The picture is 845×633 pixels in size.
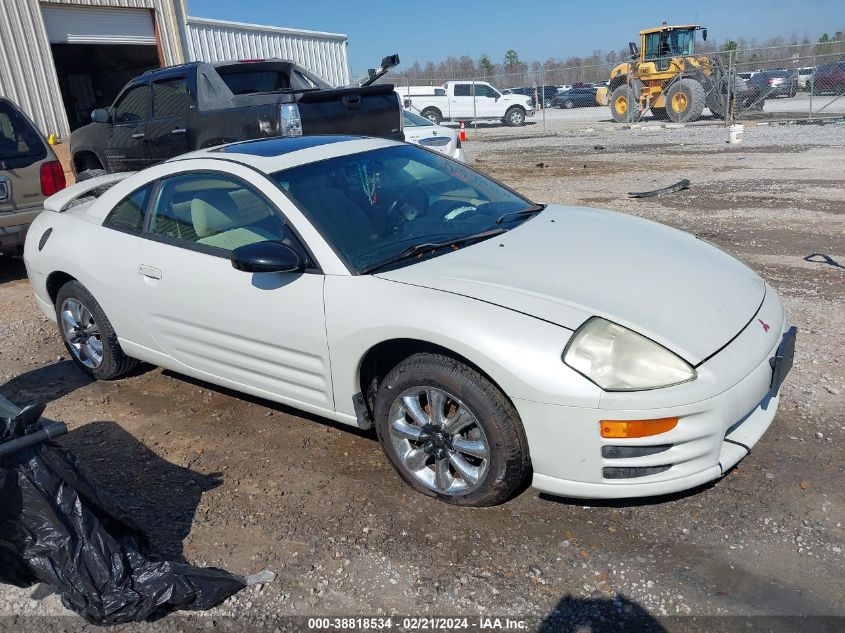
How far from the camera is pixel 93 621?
2.55m

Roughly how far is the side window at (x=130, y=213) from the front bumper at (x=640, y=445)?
2709mm

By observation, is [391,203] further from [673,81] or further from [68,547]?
[673,81]

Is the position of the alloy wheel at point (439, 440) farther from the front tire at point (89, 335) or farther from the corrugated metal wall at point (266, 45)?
the corrugated metal wall at point (266, 45)

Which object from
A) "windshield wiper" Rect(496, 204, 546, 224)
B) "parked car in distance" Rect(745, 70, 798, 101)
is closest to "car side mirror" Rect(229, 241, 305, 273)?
"windshield wiper" Rect(496, 204, 546, 224)

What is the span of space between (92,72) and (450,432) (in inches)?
1076

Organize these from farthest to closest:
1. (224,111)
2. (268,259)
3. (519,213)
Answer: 1. (224,111)
2. (519,213)
3. (268,259)

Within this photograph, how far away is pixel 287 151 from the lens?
404cm

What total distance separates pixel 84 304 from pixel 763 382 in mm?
3955

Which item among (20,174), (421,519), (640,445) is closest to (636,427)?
(640,445)

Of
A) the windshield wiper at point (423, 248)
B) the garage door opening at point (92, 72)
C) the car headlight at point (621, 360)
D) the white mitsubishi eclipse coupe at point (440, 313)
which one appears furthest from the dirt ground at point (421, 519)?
the garage door opening at point (92, 72)

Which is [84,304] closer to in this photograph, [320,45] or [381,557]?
[381,557]

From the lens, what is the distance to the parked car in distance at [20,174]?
7293 mm

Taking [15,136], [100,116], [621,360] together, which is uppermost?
[100,116]

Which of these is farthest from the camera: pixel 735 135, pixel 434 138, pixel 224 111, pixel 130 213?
pixel 735 135
